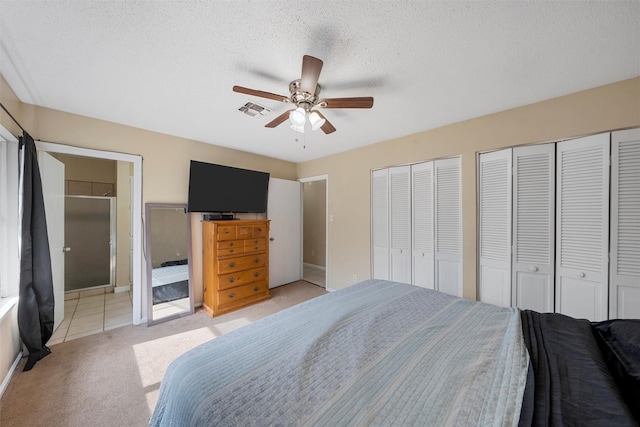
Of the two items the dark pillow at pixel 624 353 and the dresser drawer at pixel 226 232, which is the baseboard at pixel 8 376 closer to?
the dresser drawer at pixel 226 232

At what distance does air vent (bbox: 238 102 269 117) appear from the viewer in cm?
213

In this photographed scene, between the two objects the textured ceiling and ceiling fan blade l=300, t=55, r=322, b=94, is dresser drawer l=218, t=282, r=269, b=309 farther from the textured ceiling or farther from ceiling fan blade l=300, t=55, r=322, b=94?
ceiling fan blade l=300, t=55, r=322, b=94

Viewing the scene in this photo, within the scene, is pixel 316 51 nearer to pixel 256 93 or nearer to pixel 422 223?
pixel 256 93

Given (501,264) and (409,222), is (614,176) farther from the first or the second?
(409,222)

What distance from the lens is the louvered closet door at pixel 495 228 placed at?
7.55 ft

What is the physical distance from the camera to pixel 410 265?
A: 3025mm

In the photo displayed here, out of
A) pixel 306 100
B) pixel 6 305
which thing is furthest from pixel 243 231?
pixel 306 100

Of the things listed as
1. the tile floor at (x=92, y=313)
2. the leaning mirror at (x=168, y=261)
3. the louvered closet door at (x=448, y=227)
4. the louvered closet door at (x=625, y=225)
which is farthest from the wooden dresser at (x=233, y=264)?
the louvered closet door at (x=625, y=225)

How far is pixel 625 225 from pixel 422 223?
5.16 ft

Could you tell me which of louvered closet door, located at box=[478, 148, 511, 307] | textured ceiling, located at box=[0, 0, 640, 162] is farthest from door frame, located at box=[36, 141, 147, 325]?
louvered closet door, located at box=[478, 148, 511, 307]

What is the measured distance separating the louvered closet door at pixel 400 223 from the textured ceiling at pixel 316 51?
986 mm

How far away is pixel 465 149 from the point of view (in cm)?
255

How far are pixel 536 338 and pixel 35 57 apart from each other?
351 centimetres

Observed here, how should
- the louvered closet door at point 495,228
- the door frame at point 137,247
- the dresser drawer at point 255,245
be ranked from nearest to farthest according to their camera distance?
the louvered closet door at point 495,228, the door frame at point 137,247, the dresser drawer at point 255,245
